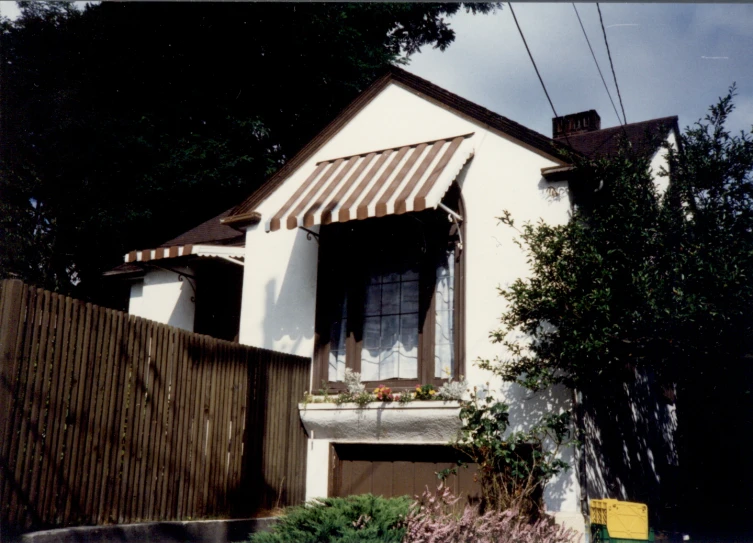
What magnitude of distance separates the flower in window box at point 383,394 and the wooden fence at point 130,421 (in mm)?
1251

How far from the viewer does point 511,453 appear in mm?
8156

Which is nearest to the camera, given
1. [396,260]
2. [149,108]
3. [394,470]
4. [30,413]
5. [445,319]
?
[30,413]

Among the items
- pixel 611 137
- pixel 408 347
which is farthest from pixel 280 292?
pixel 611 137

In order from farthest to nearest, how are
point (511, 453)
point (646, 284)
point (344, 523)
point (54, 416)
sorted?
point (511, 453), point (646, 284), point (344, 523), point (54, 416)

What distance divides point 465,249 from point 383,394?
2161mm

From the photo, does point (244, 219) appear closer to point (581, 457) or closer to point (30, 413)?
point (30, 413)

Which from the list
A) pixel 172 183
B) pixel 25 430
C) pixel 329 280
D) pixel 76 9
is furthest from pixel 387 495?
pixel 76 9

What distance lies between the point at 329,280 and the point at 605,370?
4.12m

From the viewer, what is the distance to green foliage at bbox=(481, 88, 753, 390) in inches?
290

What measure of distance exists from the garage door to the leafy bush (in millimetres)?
1204

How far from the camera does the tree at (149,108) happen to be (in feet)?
A: 66.3

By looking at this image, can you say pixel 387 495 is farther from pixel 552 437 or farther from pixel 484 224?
pixel 484 224

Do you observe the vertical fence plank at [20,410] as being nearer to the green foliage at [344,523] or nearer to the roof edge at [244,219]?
the green foliage at [344,523]

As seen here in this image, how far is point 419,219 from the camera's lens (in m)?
9.82
